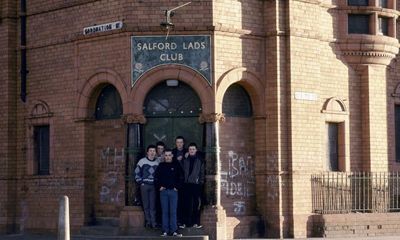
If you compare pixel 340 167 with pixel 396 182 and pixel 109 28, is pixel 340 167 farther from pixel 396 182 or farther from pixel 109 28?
pixel 109 28

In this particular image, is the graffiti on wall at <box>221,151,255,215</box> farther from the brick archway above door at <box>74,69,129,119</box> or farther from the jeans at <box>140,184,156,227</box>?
the brick archway above door at <box>74,69,129,119</box>

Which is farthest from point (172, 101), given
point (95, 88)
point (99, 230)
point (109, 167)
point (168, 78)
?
point (99, 230)

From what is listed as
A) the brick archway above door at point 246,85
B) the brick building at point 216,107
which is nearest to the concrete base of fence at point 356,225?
the brick building at point 216,107

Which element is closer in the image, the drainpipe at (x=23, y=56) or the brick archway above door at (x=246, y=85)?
the brick archway above door at (x=246, y=85)

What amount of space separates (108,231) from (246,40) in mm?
5745

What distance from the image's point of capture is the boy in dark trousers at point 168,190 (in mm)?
21406

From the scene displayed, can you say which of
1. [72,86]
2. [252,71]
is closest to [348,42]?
[252,71]

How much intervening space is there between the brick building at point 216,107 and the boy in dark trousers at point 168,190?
78 cm

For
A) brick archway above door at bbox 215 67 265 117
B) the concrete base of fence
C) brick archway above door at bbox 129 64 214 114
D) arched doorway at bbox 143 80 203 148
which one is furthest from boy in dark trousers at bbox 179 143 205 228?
the concrete base of fence

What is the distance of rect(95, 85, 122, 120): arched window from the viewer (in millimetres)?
23188

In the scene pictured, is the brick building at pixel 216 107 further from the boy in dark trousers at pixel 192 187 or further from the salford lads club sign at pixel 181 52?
the boy in dark trousers at pixel 192 187

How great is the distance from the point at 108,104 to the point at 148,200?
3014 mm

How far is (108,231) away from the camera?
74.1 feet

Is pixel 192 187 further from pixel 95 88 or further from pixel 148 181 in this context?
pixel 95 88
